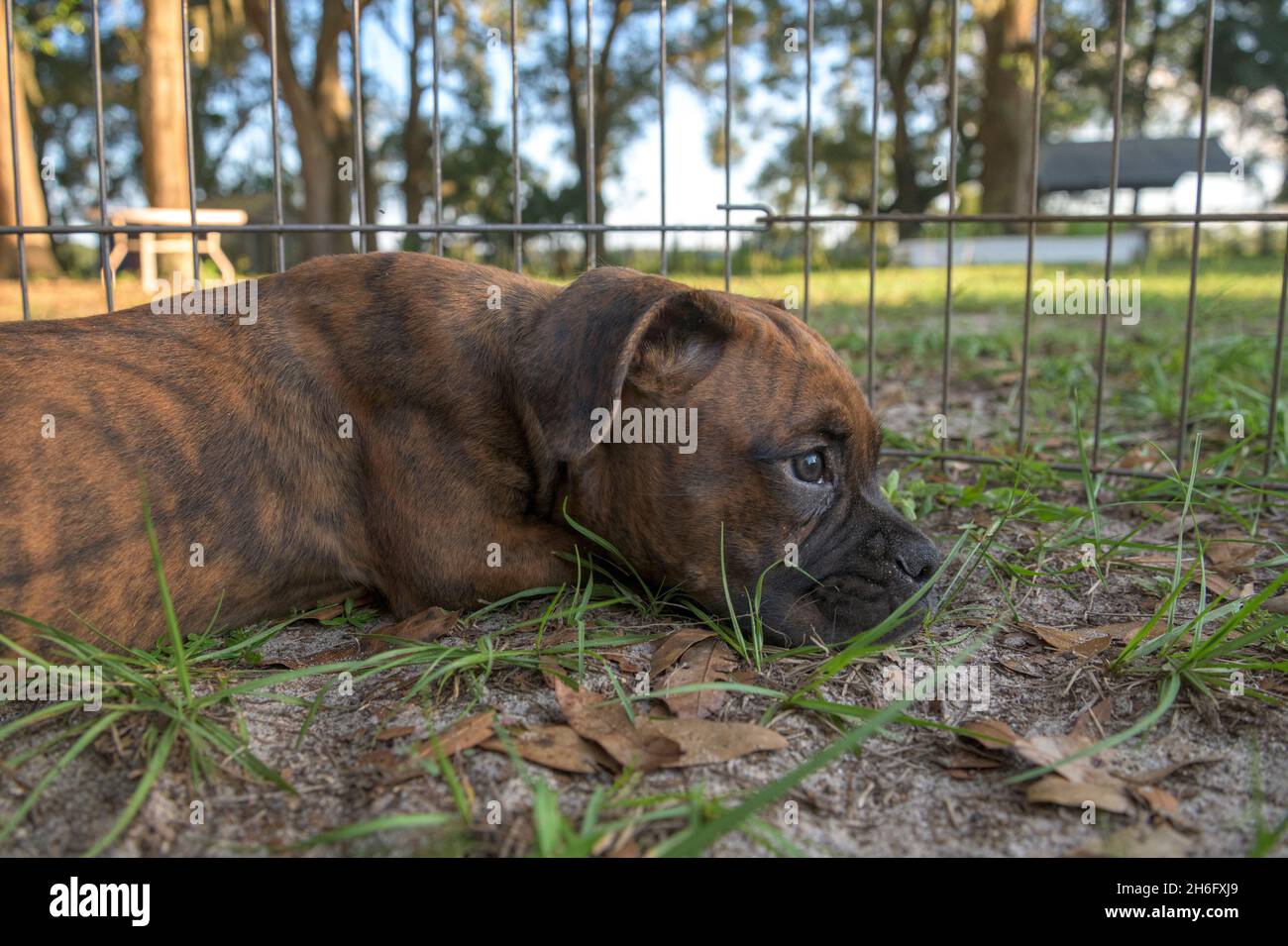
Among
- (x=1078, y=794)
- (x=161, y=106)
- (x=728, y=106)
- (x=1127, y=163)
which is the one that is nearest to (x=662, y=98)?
(x=728, y=106)

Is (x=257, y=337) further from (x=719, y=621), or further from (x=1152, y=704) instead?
(x=1152, y=704)

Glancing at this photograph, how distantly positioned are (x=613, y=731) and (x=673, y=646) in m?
0.52

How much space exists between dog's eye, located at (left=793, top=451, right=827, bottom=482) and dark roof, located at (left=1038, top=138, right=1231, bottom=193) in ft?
100

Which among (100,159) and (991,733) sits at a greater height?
(100,159)

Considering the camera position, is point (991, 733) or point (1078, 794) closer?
point (1078, 794)

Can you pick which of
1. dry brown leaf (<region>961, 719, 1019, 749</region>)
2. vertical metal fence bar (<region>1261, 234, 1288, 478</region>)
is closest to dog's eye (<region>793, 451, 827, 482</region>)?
dry brown leaf (<region>961, 719, 1019, 749</region>)

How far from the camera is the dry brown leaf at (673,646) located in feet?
8.79

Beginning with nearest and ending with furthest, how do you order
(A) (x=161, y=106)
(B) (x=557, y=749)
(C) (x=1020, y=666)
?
1. (B) (x=557, y=749)
2. (C) (x=1020, y=666)
3. (A) (x=161, y=106)

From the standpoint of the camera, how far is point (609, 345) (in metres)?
2.67

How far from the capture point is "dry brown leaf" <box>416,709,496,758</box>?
217 centimetres

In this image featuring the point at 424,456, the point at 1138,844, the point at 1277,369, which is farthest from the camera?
the point at 1277,369

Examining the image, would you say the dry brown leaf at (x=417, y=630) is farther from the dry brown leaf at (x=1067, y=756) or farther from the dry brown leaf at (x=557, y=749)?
the dry brown leaf at (x=1067, y=756)

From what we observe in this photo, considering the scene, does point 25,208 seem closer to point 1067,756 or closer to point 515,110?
point 515,110
